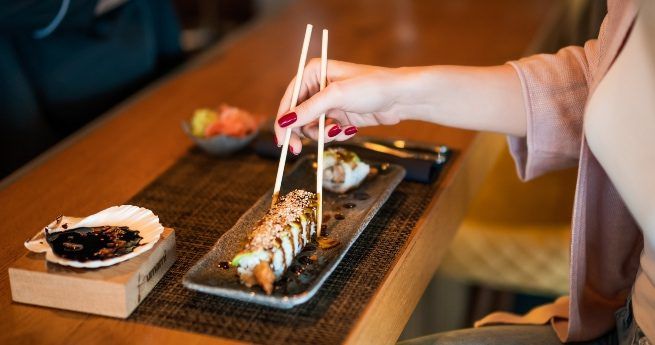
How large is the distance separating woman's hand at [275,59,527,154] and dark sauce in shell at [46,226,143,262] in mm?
319

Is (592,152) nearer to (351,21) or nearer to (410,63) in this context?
(410,63)

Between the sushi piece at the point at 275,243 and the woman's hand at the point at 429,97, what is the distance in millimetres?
161

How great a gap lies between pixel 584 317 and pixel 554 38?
4.55ft

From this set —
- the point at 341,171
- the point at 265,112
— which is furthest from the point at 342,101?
the point at 265,112

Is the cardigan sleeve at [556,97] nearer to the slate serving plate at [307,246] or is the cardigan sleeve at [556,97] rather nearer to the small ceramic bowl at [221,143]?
the slate serving plate at [307,246]

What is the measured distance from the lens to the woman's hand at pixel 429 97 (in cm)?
125

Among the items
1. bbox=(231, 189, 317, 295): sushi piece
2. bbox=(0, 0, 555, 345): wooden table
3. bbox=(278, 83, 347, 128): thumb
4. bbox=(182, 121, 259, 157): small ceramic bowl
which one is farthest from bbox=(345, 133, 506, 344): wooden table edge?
bbox=(182, 121, 259, 157): small ceramic bowl

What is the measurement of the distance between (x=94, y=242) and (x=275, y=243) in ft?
0.84

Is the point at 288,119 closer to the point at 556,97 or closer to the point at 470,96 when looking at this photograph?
the point at 470,96

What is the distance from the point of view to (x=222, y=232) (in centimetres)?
125

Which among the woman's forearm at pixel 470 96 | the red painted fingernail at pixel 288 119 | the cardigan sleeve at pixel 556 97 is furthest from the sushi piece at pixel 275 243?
the cardigan sleeve at pixel 556 97

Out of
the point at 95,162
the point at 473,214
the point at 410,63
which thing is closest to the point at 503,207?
the point at 473,214

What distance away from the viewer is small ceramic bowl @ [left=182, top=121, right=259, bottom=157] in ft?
4.92

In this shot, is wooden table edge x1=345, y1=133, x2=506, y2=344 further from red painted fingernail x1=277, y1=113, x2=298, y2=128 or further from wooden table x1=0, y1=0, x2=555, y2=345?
red painted fingernail x1=277, y1=113, x2=298, y2=128
